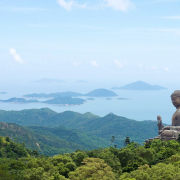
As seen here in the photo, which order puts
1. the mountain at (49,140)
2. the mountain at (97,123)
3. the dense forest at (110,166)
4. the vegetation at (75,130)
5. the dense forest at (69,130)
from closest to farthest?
the dense forest at (110,166), the mountain at (49,140), the dense forest at (69,130), the vegetation at (75,130), the mountain at (97,123)

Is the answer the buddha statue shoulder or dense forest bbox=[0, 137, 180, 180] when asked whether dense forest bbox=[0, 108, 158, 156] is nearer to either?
the buddha statue shoulder

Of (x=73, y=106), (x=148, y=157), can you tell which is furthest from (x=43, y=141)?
(x=73, y=106)

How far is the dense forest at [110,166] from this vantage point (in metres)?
16.7

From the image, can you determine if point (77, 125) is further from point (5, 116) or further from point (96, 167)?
point (96, 167)

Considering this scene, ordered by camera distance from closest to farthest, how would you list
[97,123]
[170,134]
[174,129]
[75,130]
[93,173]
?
[93,173] → [170,134] → [174,129] → [75,130] → [97,123]

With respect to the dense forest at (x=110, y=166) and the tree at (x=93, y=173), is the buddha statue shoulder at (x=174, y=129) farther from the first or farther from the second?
the tree at (x=93, y=173)

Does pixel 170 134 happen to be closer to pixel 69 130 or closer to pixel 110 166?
pixel 110 166

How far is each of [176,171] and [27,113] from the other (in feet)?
350

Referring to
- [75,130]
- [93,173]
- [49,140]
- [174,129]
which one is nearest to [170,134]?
[174,129]

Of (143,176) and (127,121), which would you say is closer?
(143,176)

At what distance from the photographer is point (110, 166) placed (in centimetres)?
2008

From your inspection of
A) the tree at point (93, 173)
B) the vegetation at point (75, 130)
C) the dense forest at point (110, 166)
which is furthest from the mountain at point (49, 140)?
the tree at point (93, 173)

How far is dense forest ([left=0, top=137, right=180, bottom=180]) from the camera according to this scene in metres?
16.7

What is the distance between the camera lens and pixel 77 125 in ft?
341
